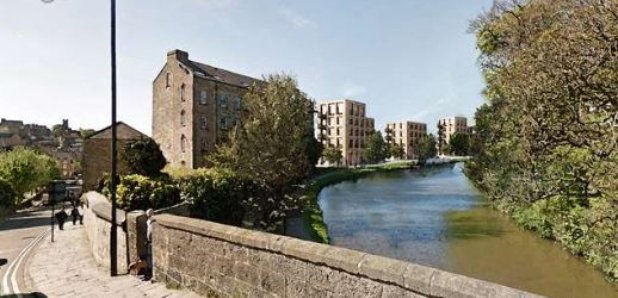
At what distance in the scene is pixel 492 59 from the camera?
24.5 metres

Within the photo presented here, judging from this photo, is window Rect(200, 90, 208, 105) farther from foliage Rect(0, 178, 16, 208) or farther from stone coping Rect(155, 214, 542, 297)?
stone coping Rect(155, 214, 542, 297)

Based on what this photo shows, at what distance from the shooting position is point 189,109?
42.8 m

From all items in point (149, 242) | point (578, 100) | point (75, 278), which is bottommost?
point (75, 278)

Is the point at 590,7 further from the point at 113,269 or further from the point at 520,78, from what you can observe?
the point at 113,269

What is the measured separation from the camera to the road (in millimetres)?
11936

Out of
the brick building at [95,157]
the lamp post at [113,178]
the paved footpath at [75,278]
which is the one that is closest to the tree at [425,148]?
the brick building at [95,157]

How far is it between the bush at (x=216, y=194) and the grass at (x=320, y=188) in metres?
4.30

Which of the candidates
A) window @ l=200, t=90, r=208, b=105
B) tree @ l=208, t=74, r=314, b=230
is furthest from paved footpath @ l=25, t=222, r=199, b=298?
window @ l=200, t=90, r=208, b=105

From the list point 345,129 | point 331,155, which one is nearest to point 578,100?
point 331,155

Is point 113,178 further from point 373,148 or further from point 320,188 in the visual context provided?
point 373,148

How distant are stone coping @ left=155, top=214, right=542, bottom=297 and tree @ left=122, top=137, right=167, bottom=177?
34.6 feet

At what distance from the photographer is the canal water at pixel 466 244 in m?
15.8

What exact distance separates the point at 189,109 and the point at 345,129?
6960cm

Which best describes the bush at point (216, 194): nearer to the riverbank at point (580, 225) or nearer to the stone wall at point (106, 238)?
the stone wall at point (106, 238)
